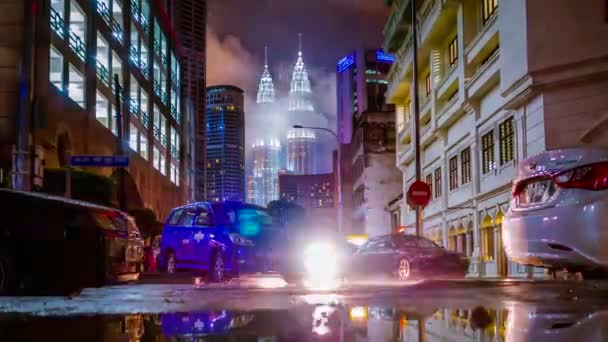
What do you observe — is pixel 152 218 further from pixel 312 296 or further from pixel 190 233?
pixel 312 296

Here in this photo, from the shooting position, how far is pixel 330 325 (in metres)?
6.29

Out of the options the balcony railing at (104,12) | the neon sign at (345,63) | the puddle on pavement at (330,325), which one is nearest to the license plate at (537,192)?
the puddle on pavement at (330,325)

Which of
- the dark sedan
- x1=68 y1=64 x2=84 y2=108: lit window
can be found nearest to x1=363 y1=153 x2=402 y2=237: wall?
x1=68 y1=64 x2=84 y2=108: lit window

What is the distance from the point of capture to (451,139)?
3925cm

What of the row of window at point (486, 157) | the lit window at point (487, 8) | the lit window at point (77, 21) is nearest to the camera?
the row of window at point (486, 157)

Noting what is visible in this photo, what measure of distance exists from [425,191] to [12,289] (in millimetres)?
16392

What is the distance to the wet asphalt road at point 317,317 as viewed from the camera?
5.62 m

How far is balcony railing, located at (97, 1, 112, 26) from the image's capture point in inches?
2024

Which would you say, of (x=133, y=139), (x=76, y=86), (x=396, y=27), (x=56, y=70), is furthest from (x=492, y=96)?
(x=133, y=139)

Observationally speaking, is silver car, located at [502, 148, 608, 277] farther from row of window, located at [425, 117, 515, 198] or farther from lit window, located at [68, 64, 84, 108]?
lit window, located at [68, 64, 84, 108]

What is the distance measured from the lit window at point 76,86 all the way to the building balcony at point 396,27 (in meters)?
20.4

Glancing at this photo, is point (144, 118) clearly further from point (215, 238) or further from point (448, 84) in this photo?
point (215, 238)

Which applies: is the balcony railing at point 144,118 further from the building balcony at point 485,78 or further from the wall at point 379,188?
the building balcony at point 485,78

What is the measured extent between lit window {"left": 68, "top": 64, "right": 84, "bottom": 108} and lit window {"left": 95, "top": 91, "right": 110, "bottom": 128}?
4514mm
